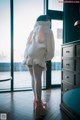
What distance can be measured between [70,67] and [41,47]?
0.56 m

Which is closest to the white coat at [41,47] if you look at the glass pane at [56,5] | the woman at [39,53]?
the woman at [39,53]

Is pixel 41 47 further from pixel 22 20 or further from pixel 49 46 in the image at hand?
pixel 22 20

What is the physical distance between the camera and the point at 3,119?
7.18 feet

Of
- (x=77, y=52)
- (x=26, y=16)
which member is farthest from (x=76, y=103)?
(x=26, y=16)

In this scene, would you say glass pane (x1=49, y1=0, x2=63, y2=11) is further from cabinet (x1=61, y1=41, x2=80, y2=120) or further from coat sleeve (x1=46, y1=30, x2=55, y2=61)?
coat sleeve (x1=46, y1=30, x2=55, y2=61)

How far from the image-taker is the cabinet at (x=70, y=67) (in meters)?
2.28

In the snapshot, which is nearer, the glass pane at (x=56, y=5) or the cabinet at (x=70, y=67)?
the cabinet at (x=70, y=67)

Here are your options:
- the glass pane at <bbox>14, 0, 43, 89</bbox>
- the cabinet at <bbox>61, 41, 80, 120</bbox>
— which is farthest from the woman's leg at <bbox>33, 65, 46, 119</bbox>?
the glass pane at <bbox>14, 0, 43, 89</bbox>

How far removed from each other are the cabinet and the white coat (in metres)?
0.30

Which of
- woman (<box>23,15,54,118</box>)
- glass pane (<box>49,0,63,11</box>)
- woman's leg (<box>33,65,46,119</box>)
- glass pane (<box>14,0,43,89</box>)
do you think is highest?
glass pane (<box>49,0,63,11</box>)

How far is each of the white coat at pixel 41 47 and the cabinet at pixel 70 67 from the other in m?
0.30

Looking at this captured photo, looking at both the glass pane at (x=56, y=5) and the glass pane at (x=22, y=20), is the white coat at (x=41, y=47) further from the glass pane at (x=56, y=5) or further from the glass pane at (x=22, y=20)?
the glass pane at (x=56, y=5)

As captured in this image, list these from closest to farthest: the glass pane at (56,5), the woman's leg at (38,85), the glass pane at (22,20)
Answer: the woman's leg at (38,85)
the glass pane at (22,20)
the glass pane at (56,5)

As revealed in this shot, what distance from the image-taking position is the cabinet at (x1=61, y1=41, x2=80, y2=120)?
89.7 inches
